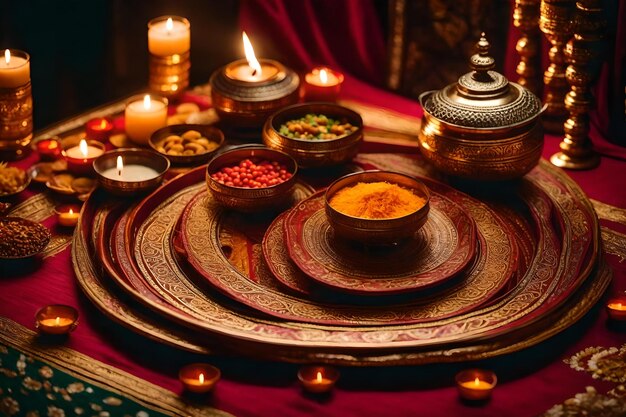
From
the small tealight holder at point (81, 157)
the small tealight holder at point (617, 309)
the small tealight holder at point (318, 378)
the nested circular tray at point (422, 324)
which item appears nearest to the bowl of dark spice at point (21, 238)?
the nested circular tray at point (422, 324)

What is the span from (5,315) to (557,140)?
81.3 inches

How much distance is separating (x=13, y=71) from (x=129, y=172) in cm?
53

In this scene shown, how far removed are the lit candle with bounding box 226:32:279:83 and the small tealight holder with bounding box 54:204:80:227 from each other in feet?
2.52

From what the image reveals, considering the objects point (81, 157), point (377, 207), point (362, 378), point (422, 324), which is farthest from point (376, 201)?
point (81, 157)

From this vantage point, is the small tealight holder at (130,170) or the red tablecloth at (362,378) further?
the small tealight holder at (130,170)

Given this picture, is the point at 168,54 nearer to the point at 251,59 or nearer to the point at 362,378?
the point at 251,59

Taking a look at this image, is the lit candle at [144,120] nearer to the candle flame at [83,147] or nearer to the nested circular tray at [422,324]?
the candle flame at [83,147]

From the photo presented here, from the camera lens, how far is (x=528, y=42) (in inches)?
138

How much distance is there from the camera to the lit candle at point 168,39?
11.9ft

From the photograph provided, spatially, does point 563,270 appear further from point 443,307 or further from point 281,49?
point 281,49

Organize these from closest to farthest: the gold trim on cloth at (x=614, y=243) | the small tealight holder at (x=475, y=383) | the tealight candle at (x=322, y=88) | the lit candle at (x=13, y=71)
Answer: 1. the small tealight holder at (x=475, y=383)
2. the gold trim on cloth at (x=614, y=243)
3. the lit candle at (x=13, y=71)
4. the tealight candle at (x=322, y=88)

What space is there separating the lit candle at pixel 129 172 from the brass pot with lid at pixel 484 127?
90cm

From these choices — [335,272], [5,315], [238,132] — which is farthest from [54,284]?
[238,132]

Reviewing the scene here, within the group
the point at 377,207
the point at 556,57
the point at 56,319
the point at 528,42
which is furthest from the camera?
the point at 528,42
